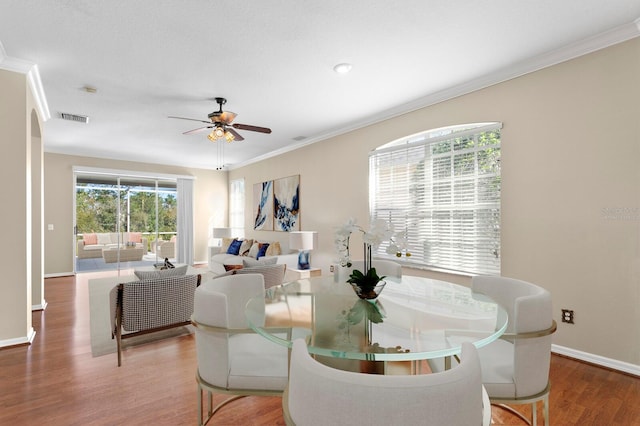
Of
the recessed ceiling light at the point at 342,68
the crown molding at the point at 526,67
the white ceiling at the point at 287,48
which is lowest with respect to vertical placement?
the crown molding at the point at 526,67

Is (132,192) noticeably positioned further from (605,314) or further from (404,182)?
(605,314)

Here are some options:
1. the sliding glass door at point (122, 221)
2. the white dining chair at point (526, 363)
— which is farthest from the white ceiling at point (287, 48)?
the sliding glass door at point (122, 221)

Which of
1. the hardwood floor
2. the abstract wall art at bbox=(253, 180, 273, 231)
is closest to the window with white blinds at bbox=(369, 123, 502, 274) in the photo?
the hardwood floor

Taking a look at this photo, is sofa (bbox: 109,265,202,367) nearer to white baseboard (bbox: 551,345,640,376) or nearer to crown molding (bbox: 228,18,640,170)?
crown molding (bbox: 228,18,640,170)

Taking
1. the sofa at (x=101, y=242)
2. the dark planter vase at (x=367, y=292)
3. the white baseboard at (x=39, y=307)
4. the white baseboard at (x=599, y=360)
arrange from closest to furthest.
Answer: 1. the dark planter vase at (x=367, y=292)
2. the white baseboard at (x=599, y=360)
3. the white baseboard at (x=39, y=307)
4. the sofa at (x=101, y=242)

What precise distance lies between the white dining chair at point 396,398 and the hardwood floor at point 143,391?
141 centimetres

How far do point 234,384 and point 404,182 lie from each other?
328 cm

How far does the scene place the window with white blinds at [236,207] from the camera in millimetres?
8355

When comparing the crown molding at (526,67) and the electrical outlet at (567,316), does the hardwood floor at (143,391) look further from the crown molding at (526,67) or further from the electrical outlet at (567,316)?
the crown molding at (526,67)

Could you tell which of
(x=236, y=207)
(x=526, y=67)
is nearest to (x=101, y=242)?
(x=236, y=207)

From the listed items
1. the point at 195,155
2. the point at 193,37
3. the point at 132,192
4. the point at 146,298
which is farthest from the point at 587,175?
the point at 132,192

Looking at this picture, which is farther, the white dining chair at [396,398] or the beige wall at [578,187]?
the beige wall at [578,187]

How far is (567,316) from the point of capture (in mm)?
2799

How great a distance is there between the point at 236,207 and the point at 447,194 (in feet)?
20.2
